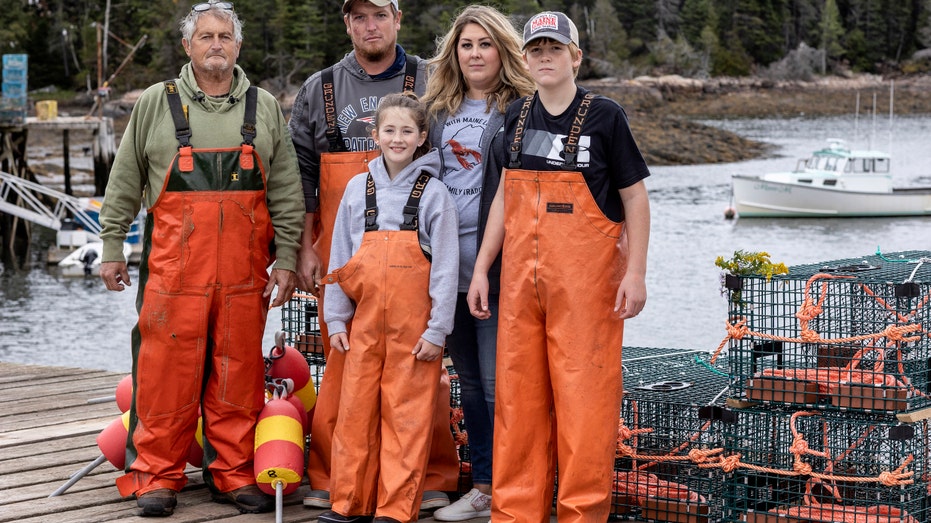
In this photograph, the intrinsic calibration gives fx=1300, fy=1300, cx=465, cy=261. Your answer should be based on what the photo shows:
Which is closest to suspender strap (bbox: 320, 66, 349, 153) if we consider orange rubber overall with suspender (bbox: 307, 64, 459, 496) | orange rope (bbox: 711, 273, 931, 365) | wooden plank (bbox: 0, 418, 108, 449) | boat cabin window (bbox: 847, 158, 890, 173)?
orange rubber overall with suspender (bbox: 307, 64, 459, 496)

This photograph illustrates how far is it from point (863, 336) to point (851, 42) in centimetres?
9733

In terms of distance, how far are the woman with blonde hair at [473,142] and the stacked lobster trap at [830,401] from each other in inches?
34.1

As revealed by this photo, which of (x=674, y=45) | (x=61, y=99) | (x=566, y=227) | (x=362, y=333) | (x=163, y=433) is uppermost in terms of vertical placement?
(x=674, y=45)

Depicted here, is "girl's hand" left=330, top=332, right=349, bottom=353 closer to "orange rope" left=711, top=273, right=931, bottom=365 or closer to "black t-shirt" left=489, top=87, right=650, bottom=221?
"black t-shirt" left=489, top=87, right=650, bottom=221

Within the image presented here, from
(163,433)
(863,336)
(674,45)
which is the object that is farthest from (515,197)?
(674,45)

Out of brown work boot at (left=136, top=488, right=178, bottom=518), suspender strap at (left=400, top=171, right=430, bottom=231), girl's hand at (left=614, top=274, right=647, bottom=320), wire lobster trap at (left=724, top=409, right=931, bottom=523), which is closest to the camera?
girl's hand at (left=614, top=274, right=647, bottom=320)

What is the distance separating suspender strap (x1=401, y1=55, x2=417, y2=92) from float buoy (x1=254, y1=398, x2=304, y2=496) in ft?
4.24

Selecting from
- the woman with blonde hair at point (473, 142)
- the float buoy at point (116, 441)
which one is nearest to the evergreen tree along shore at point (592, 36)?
the float buoy at point (116, 441)

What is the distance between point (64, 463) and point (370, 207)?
1.94 metres

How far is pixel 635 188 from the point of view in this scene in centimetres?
414

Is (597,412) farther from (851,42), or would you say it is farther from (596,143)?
(851,42)

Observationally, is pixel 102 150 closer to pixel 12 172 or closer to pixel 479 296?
pixel 12 172

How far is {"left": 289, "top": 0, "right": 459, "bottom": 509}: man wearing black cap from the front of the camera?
487cm

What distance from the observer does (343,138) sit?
490 cm
